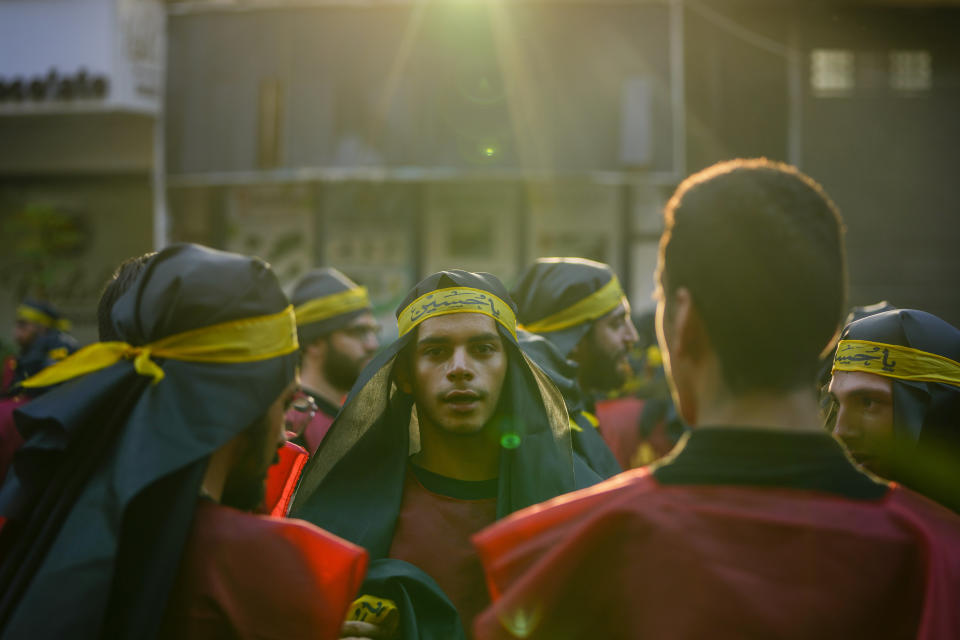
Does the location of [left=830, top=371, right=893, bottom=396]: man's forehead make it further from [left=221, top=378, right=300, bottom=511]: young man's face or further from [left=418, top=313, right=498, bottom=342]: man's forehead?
[left=221, top=378, right=300, bottom=511]: young man's face

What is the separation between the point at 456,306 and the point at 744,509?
2046 mm

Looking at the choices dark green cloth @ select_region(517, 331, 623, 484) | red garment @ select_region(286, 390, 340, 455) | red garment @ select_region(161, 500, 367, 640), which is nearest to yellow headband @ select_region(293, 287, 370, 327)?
red garment @ select_region(286, 390, 340, 455)

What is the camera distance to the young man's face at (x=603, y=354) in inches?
212

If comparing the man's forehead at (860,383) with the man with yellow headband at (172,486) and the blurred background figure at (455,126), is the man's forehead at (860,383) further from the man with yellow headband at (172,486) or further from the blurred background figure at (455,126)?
the blurred background figure at (455,126)

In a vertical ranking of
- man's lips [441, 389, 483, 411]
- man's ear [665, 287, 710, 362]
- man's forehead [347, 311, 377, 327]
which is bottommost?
man's lips [441, 389, 483, 411]

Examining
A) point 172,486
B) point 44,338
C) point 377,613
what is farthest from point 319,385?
point 44,338

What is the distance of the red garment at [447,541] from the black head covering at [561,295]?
6.32 feet

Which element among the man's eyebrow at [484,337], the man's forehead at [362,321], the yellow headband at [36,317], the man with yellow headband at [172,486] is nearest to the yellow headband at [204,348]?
the man with yellow headband at [172,486]

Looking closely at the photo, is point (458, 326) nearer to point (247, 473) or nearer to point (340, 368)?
point (247, 473)

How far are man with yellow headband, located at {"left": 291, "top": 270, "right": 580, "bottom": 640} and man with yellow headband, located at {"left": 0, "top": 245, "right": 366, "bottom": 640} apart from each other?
39.1 inches

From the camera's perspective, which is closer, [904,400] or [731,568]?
[731,568]

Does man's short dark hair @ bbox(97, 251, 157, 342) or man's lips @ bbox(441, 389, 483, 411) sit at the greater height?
man's short dark hair @ bbox(97, 251, 157, 342)

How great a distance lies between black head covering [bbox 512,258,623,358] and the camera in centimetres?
534

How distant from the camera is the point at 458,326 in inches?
144
